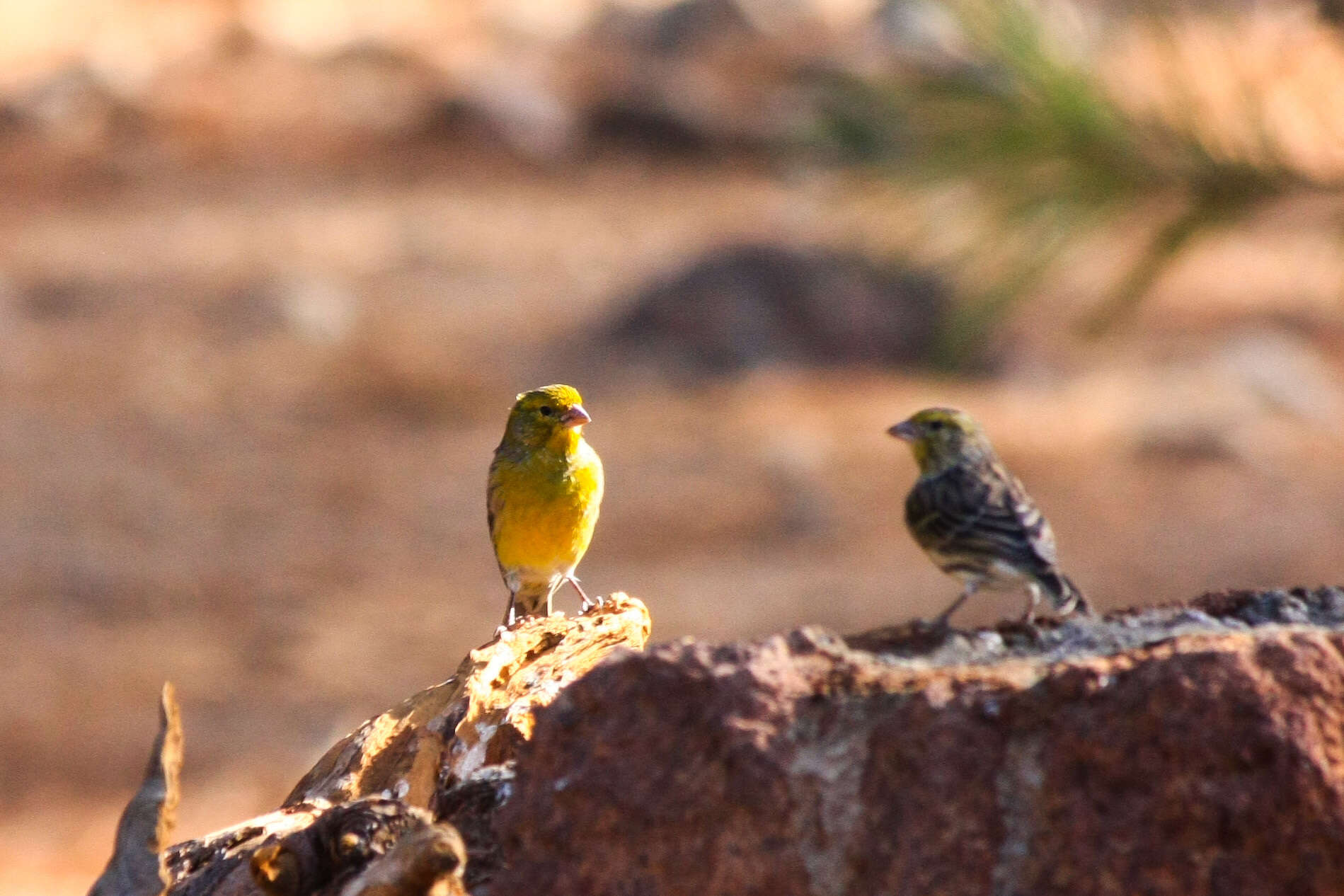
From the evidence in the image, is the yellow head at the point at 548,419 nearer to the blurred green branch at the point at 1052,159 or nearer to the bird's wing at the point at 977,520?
the bird's wing at the point at 977,520

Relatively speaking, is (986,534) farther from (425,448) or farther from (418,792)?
(425,448)

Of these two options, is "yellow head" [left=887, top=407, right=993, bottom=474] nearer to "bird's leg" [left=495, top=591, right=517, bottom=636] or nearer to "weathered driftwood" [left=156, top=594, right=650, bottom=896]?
"weathered driftwood" [left=156, top=594, right=650, bottom=896]

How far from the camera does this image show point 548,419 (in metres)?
5.67

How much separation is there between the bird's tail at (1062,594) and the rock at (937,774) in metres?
0.66

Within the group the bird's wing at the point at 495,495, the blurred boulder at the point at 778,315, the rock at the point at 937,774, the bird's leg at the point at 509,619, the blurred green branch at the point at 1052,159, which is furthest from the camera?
the blurred boulder at the point at 778,315

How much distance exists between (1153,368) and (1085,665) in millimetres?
13520

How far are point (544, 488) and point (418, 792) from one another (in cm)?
179

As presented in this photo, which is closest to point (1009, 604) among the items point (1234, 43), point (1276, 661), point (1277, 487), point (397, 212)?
point (1277, 487)

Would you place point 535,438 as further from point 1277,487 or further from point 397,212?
point 397,212

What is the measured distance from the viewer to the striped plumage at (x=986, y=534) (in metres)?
3.84

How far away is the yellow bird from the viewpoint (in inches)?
222

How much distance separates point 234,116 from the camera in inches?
851

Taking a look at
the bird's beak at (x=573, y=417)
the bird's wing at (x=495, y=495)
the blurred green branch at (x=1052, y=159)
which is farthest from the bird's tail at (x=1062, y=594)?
the blurred green branch at (x=1052, y=159)

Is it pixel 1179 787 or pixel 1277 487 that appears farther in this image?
pixel 1277 487
